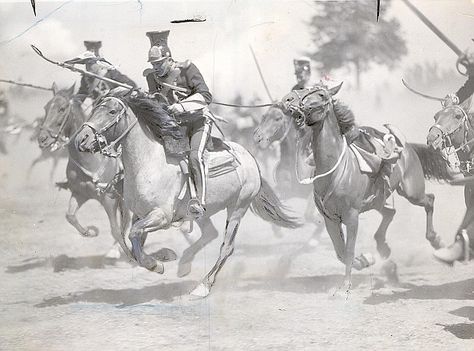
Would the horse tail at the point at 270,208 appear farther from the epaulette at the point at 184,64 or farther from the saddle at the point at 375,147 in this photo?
the epaulette at the point at 184,64

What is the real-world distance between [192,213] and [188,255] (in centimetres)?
26

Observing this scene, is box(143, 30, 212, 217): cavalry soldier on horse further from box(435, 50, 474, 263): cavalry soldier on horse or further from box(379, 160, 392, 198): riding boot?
box(435, 50, 474, 263): cavalry soldier on horse

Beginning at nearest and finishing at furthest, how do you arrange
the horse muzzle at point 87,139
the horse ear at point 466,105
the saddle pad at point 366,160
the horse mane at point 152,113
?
the horse muzzle at point 87,139
the horse mane at point 152,113
the saddle pad at point 366,160
the horse ear at point 466,105

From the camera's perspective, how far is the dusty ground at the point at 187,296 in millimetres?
4434

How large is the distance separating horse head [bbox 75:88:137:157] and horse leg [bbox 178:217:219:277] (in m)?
0.70

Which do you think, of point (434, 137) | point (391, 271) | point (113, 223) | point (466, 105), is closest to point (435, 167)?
point (434, 137)

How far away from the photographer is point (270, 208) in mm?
4523

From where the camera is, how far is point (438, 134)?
4652mm

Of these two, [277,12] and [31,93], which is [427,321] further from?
[31,93]

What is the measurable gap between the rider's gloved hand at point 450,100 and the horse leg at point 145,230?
72.7 inches

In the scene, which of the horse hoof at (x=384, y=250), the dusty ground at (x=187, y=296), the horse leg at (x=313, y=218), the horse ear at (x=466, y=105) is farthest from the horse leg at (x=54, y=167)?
the horse ear at (x=466, y=105)

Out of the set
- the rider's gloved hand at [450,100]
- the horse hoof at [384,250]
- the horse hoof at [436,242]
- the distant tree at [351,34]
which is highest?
the distant tree at [351,34]

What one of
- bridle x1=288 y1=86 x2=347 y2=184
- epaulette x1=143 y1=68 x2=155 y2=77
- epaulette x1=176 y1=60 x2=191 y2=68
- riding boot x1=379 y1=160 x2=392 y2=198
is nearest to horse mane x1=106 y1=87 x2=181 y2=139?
epaulette x1=143 y1=68 x2=155 y2=77

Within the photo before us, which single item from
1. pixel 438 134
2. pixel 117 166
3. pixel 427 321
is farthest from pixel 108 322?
pixel 438 134
